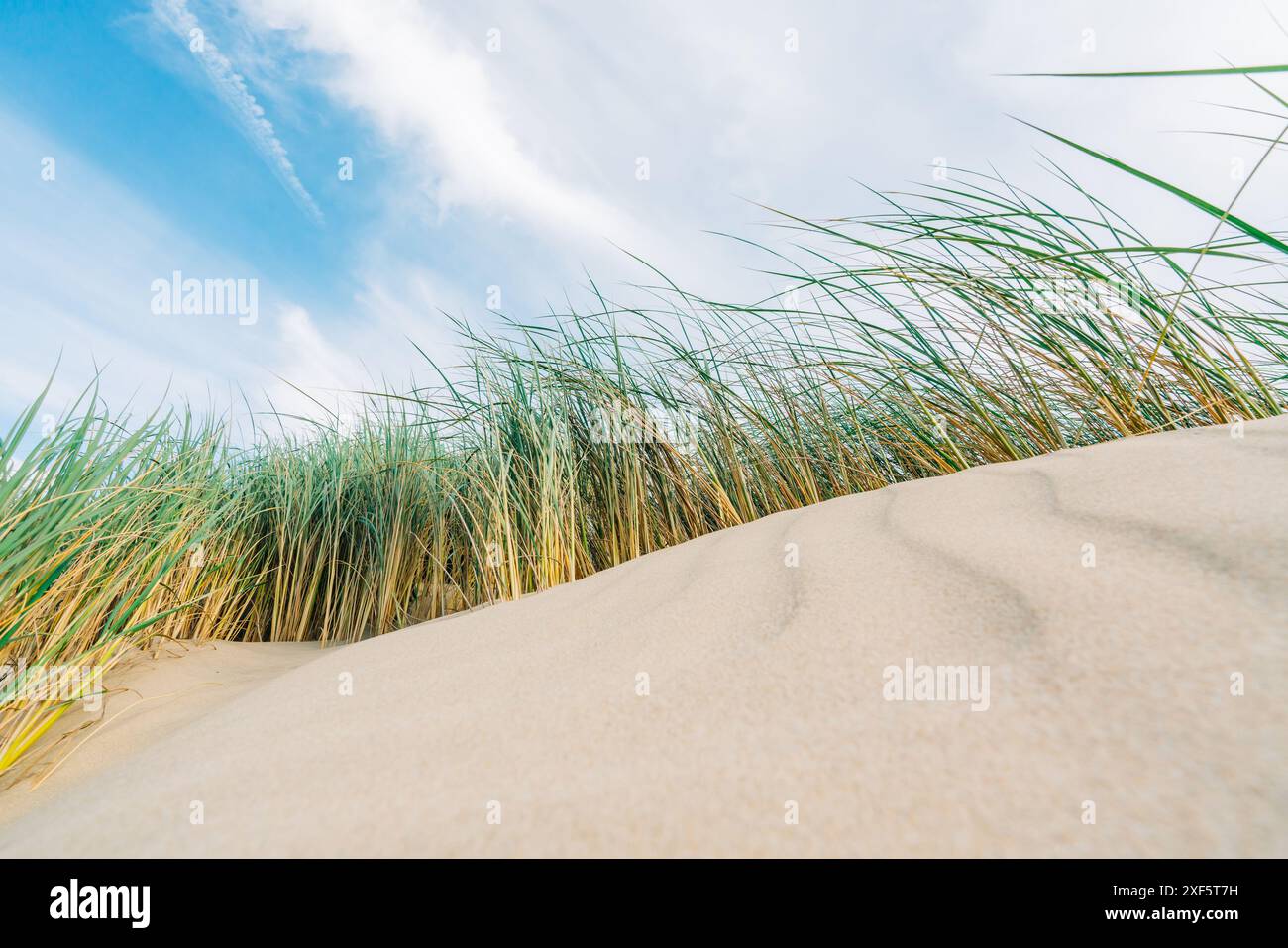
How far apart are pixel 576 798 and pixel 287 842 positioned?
27 cm

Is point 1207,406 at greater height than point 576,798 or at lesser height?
greater

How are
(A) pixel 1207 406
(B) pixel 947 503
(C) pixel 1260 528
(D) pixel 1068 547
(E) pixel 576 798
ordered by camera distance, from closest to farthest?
(E) pixel 576 798
(C) pixel 1260 528
(D) pixel 1068 547
(B) pixel 947 503
(A) pixel 1207 406

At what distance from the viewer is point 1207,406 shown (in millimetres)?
1748

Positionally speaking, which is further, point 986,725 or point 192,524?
point 192,524

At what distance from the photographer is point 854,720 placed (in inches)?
25.4

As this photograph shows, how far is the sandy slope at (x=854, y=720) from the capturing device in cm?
52

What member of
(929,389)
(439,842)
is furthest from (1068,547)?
(929,389)

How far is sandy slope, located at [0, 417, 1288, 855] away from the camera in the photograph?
52cm
